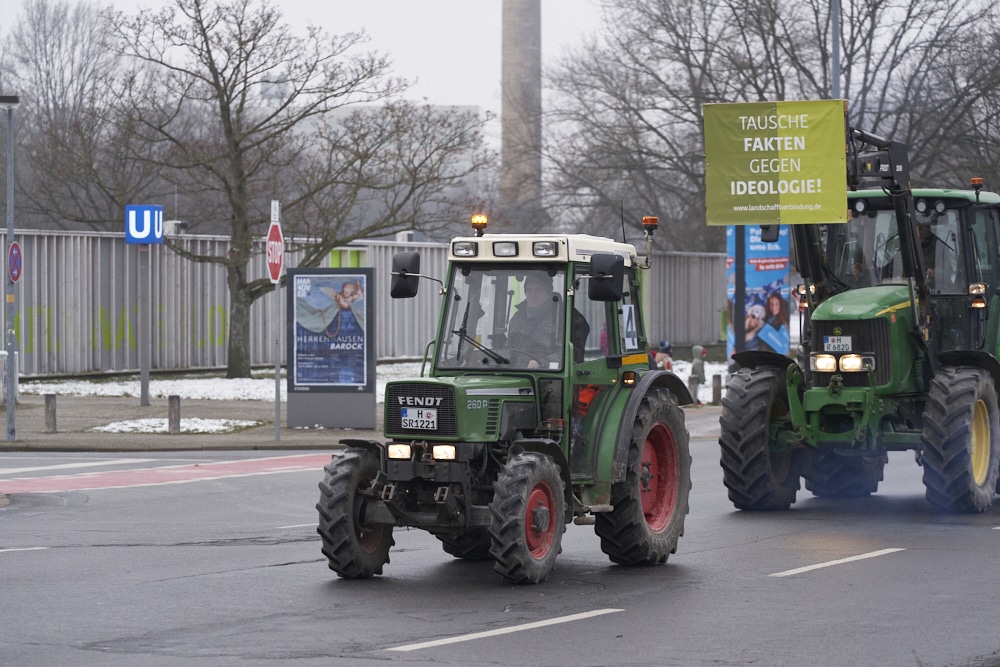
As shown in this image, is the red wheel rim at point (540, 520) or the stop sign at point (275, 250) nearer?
the red wheel rim at point (540, 520)

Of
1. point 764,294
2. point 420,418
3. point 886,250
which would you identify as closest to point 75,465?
point 886,250

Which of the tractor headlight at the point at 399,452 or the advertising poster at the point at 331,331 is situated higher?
the advertising poster at the point at 331,331

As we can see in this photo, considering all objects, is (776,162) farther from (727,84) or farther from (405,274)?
(727,84)

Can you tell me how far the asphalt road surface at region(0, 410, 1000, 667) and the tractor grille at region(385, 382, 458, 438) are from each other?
1.06 m

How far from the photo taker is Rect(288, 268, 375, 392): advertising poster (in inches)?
1027

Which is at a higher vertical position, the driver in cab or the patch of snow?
the driver in cab

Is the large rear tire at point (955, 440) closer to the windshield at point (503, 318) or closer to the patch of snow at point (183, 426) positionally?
the windshield at point (503, 318)

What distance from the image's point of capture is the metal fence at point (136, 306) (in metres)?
35.1

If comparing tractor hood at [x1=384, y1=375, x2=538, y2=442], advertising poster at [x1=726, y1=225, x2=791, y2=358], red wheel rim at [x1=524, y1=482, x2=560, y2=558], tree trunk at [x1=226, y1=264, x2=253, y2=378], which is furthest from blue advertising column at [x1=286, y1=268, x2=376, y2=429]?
red wheel rim at [x1=524, y1=482, x2=560, y2=558]

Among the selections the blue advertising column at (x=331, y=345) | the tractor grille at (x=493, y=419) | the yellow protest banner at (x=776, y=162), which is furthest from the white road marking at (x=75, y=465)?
the tractor grille at (x=493, y=419)

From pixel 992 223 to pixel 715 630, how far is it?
28.4 feet

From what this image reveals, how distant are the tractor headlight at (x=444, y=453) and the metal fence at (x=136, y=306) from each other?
25853mm

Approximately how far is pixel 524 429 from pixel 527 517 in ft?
2.88

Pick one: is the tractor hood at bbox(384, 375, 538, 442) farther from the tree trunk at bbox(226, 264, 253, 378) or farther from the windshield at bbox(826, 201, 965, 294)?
the tree trunk at bbox(226, 264, 253, 378)
